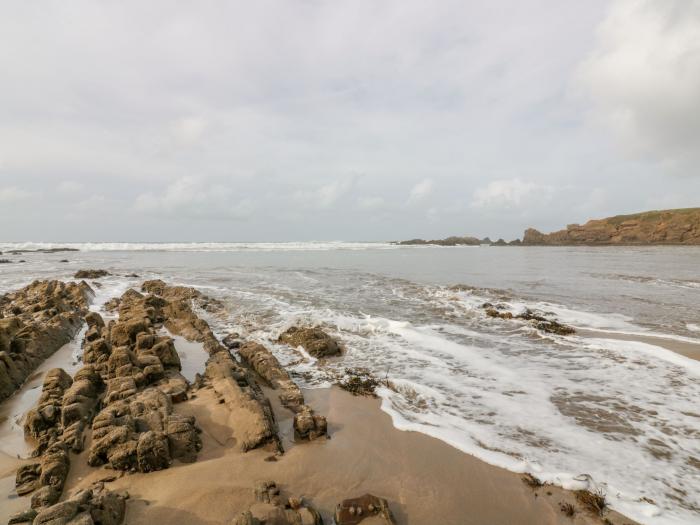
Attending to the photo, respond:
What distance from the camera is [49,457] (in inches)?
157

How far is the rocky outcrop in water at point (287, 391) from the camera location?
15.9 feet

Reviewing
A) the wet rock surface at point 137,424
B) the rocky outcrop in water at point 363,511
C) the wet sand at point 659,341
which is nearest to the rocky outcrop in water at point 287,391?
the wet rock surface at point 137,424

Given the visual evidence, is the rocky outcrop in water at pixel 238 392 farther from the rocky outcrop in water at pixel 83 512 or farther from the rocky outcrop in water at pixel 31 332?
the rocky outcrop in water at pixel 31 332

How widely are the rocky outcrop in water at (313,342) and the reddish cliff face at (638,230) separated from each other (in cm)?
9892

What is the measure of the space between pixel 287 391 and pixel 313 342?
2668 mm

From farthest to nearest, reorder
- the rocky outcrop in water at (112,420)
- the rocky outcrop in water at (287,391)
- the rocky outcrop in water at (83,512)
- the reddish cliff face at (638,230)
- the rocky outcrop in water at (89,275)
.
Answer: the reddish cliff face at (638,230)
the rocky outcrop in water at (89,275)
the rocky outcrop in water at (287,391)
the rocky outcrop in water at (112,420)
the rocky outcrop in water at (83,512)

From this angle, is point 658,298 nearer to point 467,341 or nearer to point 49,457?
point 467,341

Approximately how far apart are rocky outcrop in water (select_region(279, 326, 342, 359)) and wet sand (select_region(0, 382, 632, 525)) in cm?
370

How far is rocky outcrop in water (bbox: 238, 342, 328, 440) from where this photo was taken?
4840 millimetres

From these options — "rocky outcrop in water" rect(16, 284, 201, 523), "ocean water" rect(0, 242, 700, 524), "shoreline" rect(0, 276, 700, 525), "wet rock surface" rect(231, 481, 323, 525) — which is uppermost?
"rocky outcrop in water" rect(16, 284, 201, 523)

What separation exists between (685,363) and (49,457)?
11.6 metres

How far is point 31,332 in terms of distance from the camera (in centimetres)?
845

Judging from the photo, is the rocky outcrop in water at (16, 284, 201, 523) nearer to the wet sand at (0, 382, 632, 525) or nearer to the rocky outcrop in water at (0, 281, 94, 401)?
the wet sand at (0, 382, 632, 525)

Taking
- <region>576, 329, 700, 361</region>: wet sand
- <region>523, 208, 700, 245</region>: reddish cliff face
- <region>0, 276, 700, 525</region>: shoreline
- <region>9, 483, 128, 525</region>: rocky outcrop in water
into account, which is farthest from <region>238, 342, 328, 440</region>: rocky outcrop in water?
<region>523, 208, 700, 245</region>: reddish cliff face
